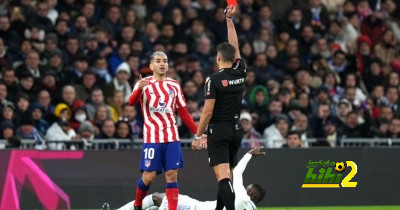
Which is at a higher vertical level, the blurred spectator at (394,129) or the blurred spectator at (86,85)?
the blurred spectator at (86,85)

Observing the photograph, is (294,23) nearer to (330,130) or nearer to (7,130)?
(330,130)

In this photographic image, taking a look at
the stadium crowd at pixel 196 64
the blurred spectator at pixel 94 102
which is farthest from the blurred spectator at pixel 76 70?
the blurred spectator at pixel 94 102

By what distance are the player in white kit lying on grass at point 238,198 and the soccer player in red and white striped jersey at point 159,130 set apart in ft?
1.16

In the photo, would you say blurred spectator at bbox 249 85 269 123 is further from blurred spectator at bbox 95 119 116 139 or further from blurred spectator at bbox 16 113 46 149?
blurred spectator at bbox 16 113 46 149

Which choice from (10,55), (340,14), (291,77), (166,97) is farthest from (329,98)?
(166,97)

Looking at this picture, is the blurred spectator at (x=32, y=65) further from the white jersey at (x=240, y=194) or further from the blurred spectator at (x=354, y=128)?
the white jersey at (x=240, y=194)

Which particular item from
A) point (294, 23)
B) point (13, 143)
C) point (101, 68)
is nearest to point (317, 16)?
point (294, 23)

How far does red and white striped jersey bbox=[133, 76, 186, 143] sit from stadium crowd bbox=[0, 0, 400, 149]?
168 inches

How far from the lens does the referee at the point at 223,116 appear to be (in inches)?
522

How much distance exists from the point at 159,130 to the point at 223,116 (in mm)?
863

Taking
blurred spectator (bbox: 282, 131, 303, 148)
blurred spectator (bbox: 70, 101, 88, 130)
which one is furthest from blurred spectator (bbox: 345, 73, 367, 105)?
blurred spectator (bbox: 70, 101, 88, 130)

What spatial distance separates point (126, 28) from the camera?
69.9ft

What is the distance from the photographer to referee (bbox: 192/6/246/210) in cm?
1327

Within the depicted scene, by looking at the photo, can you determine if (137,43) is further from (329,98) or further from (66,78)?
(329,98)
